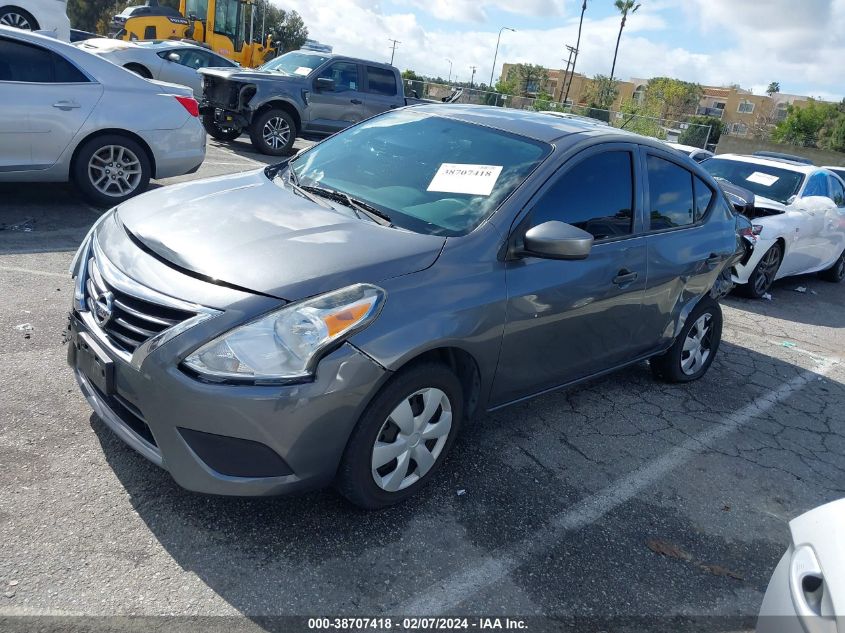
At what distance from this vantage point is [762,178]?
8641mm

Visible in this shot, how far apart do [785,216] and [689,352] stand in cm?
402

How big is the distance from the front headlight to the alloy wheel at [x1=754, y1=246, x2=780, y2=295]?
6723 mm

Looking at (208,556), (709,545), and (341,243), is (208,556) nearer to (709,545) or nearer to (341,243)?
(341,243)

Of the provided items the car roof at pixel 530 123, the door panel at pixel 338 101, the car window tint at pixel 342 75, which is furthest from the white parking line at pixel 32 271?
the car window tint at pixel 342 75

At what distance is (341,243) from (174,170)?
5106mm

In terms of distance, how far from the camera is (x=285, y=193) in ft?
11.5

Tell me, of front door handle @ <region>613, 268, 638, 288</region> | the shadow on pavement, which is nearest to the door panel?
the shadow on pavement

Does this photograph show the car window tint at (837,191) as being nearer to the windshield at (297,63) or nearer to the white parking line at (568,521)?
the white parking line at (568,521)

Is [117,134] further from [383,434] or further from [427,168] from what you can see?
[383,434]

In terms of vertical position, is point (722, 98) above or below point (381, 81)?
above

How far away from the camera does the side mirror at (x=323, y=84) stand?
484 inches

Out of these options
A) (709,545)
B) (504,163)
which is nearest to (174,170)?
(504,163)

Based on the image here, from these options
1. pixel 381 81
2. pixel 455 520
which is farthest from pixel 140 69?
pixel 455 520

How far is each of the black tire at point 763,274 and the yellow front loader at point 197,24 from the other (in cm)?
1593
